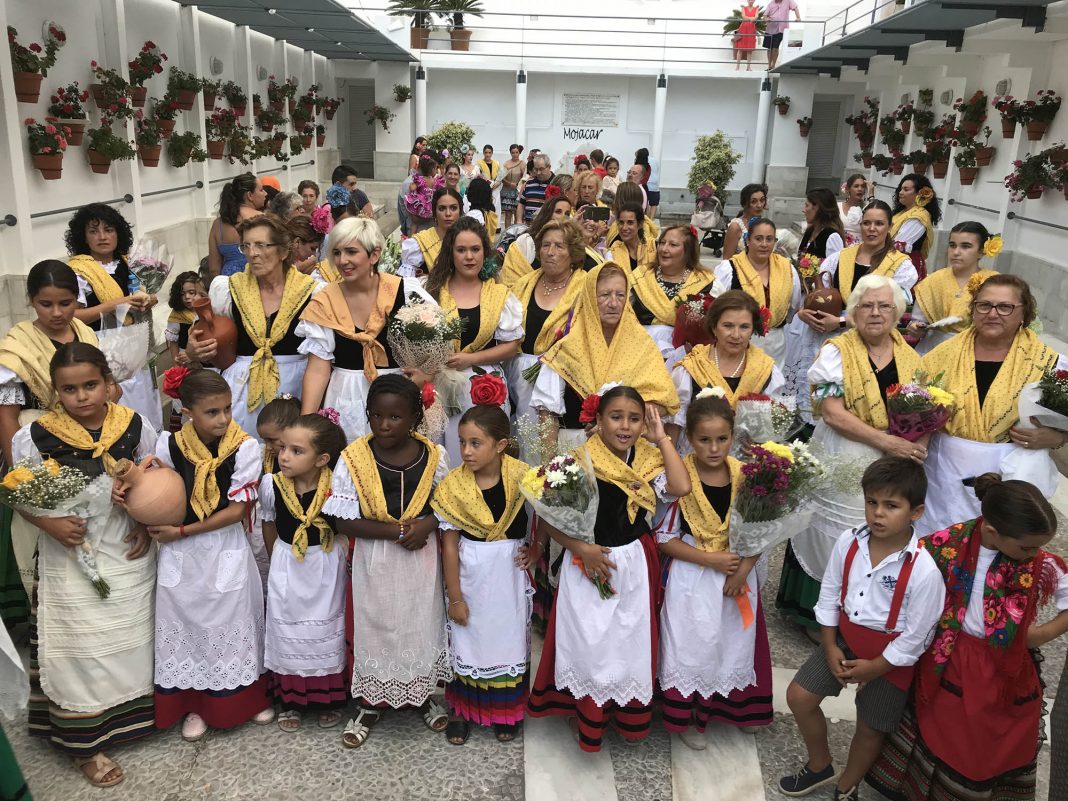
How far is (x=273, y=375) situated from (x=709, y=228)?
31.7 ft

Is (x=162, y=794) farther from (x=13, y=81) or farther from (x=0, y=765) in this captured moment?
(x=13, y=81)

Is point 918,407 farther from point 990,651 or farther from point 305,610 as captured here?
point 305,610

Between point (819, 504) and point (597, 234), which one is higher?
point (597, 234)

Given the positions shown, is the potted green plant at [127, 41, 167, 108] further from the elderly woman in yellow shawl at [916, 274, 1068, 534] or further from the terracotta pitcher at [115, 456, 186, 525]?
the elderly woman in yellow shawl at [916, 274, 1068, 534]

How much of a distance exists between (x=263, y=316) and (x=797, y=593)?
2.98m

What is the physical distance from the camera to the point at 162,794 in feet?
9.64

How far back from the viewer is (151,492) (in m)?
2.99

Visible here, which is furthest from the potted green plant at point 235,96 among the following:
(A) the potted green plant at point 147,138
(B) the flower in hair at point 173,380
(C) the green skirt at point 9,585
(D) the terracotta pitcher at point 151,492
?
(D) the terracotta pitcher at point 151,492

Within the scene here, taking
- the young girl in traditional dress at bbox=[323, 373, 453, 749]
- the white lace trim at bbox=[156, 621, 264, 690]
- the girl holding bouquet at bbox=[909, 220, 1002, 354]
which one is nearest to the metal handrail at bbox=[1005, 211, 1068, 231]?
the girl holding bouquet at bbox=[909, 220, 1002, 354]

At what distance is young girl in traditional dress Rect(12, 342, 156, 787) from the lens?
2.99m

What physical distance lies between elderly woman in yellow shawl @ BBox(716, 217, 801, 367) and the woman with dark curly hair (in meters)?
3.46

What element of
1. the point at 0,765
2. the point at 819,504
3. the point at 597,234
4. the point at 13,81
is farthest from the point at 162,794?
the point at 13,81

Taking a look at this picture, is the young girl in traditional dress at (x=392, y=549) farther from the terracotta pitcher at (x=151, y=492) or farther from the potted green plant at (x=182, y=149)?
the potted green plant at (x=182, y=149)

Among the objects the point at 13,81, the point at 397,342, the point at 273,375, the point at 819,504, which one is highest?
the point at 13,81
